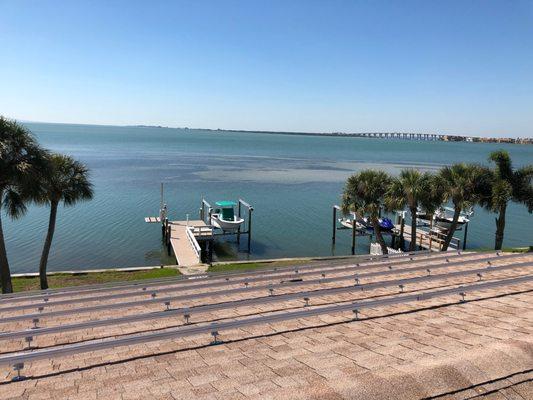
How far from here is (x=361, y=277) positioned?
1142cm

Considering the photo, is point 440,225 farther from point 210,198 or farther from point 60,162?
point 60,162

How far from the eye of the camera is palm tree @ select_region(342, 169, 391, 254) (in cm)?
2778

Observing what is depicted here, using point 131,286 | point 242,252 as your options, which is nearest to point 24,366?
point 131,286

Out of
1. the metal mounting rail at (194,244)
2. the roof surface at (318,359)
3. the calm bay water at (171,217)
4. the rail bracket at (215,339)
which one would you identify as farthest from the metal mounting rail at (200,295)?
the calm bay water at (171,217)

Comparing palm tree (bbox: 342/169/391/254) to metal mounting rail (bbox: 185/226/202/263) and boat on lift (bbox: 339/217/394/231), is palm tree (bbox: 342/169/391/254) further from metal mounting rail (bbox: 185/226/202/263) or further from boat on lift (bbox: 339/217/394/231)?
boat on lift (bbox: 339/217/394/231)

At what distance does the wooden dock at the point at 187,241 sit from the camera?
3030 cm

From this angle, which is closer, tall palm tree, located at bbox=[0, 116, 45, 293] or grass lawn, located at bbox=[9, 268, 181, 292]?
tall palm tree, located at bbox=[0, 116, 45, 293]

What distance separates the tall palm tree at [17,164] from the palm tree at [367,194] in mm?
17796

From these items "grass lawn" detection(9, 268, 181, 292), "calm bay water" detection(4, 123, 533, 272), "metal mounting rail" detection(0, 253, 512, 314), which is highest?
"metal mounting rail" detection(0, 253, 512, 314)

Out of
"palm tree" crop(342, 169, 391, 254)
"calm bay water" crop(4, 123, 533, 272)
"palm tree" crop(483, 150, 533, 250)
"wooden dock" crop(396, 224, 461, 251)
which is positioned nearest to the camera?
"palm tree" crop(483, 150, 533, 250)

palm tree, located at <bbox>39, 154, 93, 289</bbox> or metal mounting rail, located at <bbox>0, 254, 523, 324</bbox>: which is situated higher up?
palm tree, located at <bbox>39, 154, 93, 289</bbox>

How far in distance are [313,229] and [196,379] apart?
38595 mm

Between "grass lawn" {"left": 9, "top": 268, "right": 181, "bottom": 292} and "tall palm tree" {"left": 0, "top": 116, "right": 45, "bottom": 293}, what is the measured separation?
4.00 metres

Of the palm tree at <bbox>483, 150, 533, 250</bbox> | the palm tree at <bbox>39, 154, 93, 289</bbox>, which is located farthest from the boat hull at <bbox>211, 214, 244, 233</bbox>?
the palm tree at <bbox>483, 150, 533, 250</bbox>
